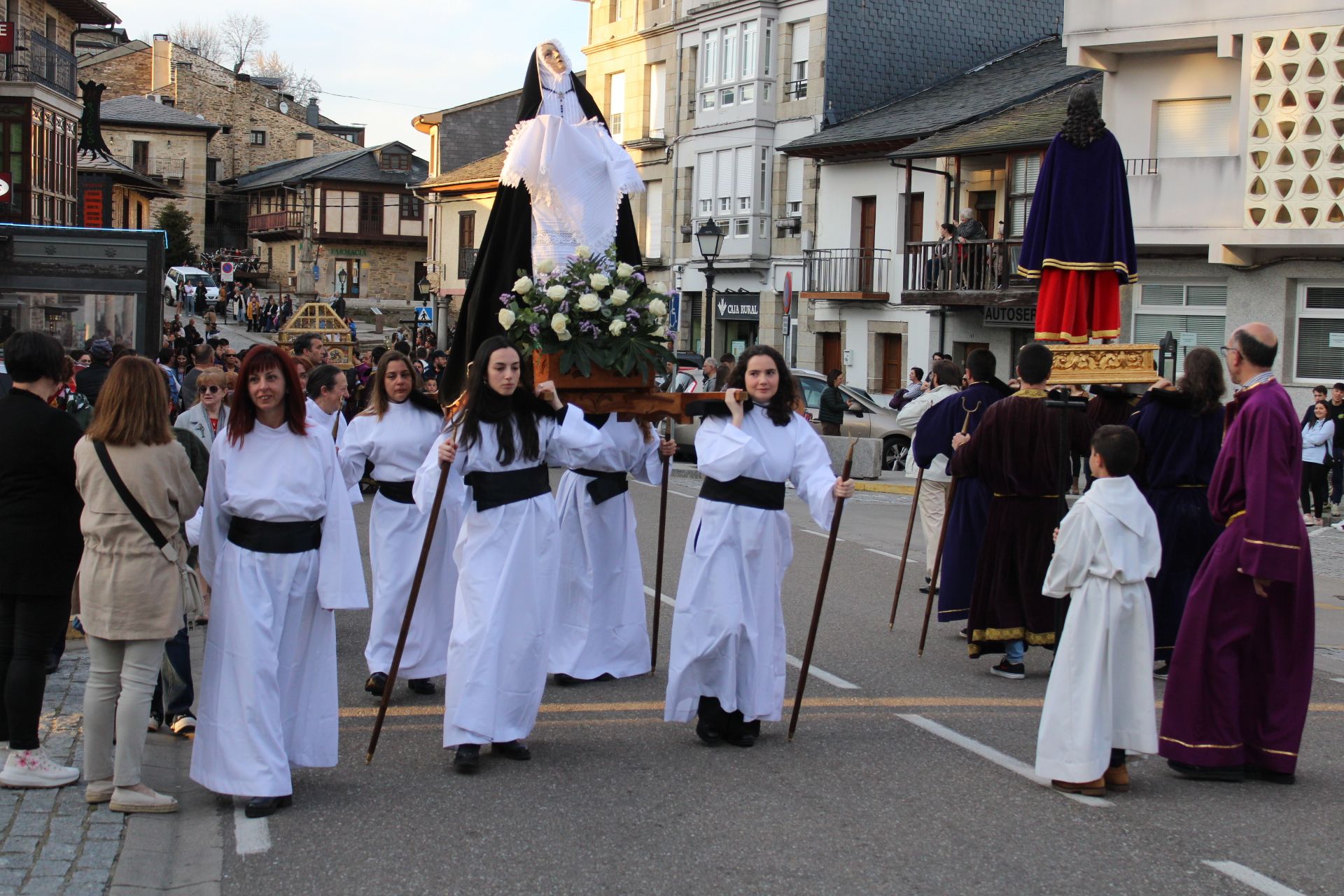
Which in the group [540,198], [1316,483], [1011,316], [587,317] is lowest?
[1316,483]

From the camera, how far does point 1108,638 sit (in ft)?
21.0

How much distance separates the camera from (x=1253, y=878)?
537cm

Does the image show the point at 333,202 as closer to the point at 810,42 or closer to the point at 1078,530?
the point at 810,42

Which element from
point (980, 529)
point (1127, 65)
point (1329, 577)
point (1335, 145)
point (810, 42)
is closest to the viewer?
point (980, 529)

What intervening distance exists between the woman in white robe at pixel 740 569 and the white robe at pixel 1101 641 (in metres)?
1.19

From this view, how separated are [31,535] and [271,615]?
1056 millimetres

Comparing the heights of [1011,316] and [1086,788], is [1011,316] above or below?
above

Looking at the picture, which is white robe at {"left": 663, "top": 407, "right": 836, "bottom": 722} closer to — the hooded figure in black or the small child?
the small child

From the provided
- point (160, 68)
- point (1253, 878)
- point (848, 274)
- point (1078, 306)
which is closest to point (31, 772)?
point (1253, 878)

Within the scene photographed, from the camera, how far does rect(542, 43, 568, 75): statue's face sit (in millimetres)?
8695

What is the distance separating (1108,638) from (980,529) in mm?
3375

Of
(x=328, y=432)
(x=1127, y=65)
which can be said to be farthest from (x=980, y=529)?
(x=1127, y=65)

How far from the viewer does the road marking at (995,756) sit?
6.34m

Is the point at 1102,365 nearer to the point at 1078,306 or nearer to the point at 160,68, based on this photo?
the point at 1078,306
